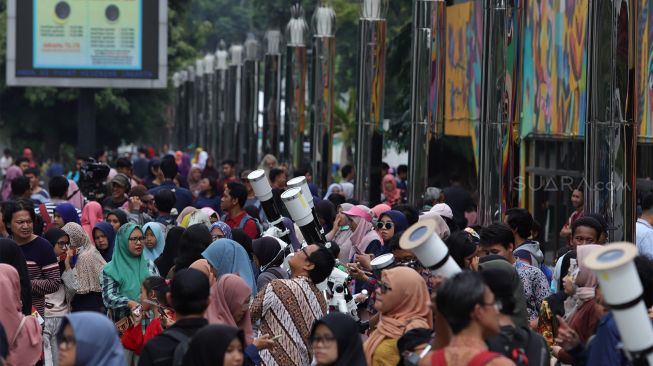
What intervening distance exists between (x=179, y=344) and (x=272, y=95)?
28270mm

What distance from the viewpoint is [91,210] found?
51.8ft

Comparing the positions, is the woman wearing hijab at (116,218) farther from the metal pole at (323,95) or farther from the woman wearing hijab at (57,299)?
the metal pole at (323,95)

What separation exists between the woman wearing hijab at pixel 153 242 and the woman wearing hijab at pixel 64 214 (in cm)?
222

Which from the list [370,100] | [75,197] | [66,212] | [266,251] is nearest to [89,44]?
[370,100]

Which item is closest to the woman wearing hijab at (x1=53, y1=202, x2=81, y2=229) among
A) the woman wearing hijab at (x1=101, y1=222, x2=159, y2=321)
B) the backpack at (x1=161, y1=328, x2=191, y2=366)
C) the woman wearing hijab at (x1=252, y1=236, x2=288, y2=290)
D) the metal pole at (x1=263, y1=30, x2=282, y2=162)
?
the woman wearing hijab at (x1=101, y1=222, x2=159, y2=321)

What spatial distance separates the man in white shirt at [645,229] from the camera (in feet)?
42.8

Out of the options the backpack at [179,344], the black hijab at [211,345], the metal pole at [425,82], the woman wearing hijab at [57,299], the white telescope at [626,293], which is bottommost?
the woman wearing hijab at [57,299]

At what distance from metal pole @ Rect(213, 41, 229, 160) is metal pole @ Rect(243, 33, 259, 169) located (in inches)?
250

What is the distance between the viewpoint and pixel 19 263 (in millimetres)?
10734

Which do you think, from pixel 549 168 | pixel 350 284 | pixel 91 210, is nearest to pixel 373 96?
pixel 549 168

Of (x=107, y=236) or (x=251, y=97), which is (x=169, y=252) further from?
(x=251, y=97)

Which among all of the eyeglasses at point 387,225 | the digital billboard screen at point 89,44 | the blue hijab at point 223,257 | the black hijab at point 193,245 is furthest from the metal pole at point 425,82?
the digital billboard screen at point 89,44

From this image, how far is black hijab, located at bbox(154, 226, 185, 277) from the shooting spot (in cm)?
1200

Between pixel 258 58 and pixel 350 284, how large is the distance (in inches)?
1124
